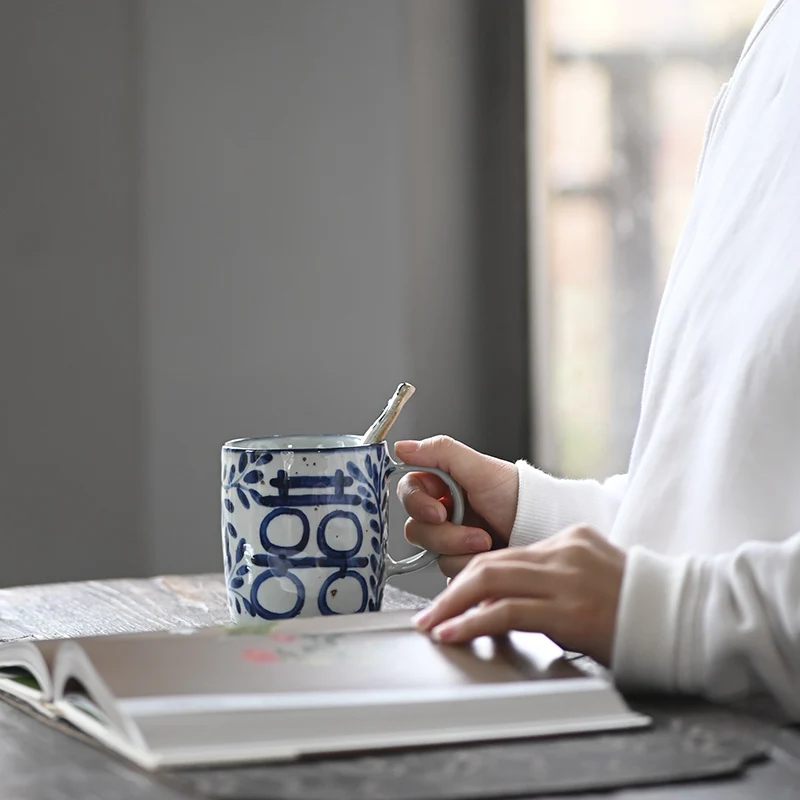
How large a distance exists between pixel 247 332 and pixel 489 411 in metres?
0.49

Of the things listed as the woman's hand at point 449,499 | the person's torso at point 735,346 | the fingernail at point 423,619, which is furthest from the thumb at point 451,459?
the fingernail at point 423,619

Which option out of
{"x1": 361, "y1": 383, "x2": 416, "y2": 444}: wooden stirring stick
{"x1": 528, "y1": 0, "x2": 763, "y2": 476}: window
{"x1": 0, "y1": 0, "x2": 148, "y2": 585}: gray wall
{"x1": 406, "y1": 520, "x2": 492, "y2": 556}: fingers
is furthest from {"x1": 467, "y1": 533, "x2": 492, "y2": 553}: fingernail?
{"x1": 0, "y1": 0, "x2": 148, "y2": 585}: gray wall

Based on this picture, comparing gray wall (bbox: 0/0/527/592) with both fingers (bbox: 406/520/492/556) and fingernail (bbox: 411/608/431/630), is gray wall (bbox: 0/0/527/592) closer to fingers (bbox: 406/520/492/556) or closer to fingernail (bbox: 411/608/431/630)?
fingers (bbox: 406/520/492/556)

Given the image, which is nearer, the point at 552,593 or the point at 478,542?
the point at 552,593

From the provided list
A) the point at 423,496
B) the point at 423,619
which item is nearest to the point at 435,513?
the point at 423,496

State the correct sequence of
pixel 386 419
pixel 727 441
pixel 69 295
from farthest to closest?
pixel 69 295, pixel 386 419, pixel 727 441

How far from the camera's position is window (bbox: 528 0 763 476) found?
2035mm

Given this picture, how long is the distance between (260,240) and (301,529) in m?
1.61

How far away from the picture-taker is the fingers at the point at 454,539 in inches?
32.8

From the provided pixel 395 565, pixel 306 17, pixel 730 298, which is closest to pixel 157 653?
pixel 395 565

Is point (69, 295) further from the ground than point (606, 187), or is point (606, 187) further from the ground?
point (606, 187)

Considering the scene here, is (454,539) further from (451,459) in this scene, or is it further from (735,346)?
(735,346)

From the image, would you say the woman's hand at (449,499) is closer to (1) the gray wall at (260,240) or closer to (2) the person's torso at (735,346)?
(2) the person's torso at (735,346)

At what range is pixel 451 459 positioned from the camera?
0.88m
